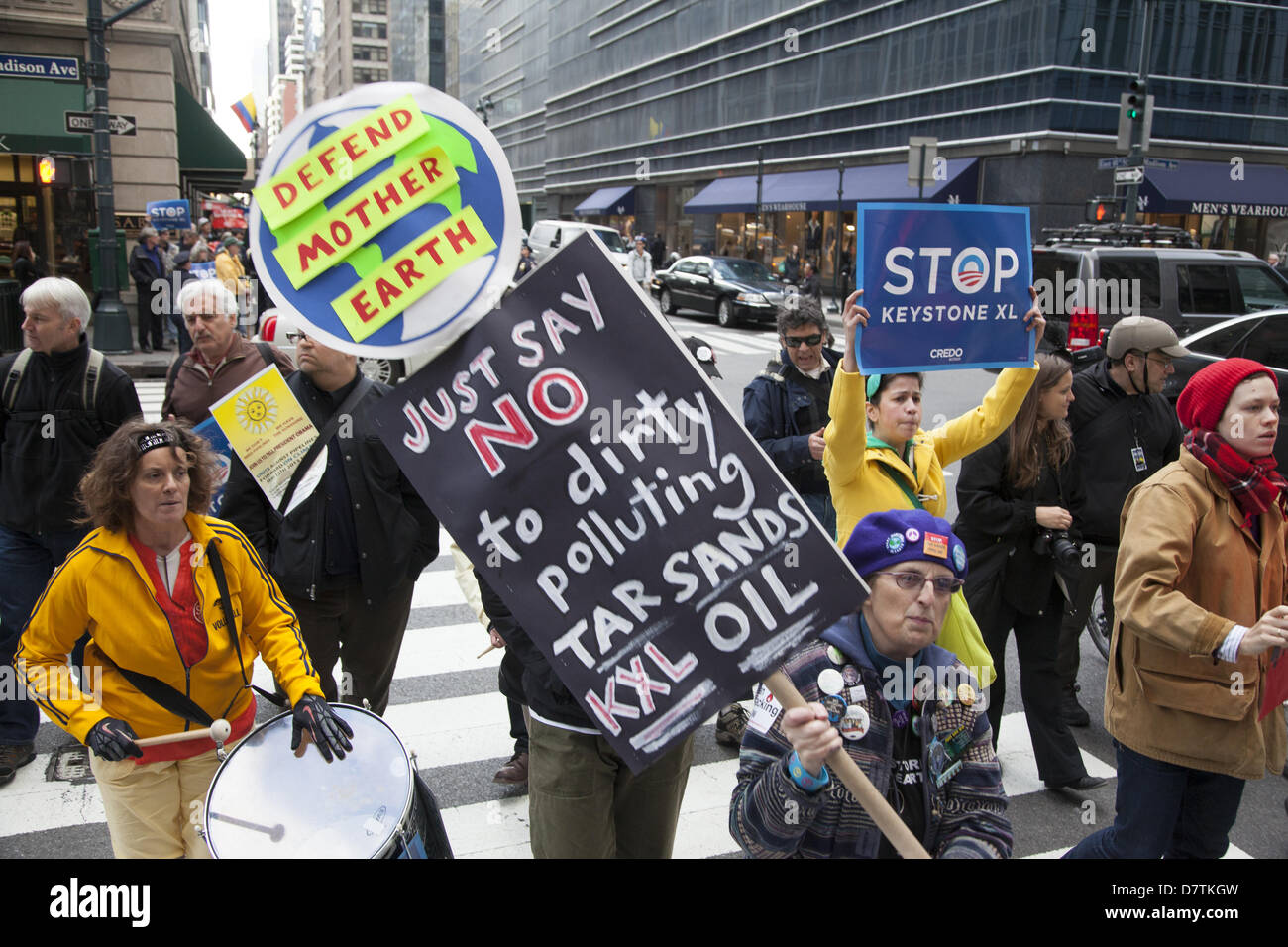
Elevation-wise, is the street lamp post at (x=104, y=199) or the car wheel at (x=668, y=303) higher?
the street lamp post at (x=104, y=199)

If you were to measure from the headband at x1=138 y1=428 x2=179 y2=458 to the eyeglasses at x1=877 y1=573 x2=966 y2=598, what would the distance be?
216cm

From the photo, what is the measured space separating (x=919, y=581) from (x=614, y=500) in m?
0.79

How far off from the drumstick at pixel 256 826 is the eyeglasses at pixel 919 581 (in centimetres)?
166

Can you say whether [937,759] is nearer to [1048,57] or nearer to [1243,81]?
[1048,57]

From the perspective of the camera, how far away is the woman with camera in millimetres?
4438

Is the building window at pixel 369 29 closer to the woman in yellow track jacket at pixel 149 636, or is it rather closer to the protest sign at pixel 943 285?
the protest sign at pixel 943 285

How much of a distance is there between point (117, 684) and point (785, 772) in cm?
206

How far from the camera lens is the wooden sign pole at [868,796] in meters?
2.10

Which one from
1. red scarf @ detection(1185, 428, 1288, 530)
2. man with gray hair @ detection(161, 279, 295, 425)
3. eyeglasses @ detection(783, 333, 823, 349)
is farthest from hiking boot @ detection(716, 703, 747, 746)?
man with gray hair @ detection(161, 279, 295, 425)

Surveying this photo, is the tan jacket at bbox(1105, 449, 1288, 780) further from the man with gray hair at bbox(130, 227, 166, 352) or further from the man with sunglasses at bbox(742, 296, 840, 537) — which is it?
the man with gray hair at bbox(130, 227, 166, 352)

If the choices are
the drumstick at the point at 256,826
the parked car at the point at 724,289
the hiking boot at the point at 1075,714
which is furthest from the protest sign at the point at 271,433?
the parked car at the point at 724,289

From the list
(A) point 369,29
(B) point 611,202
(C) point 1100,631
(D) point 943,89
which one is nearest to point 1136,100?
(D) point 943,89

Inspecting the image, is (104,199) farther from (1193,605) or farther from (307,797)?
(1193,605)
